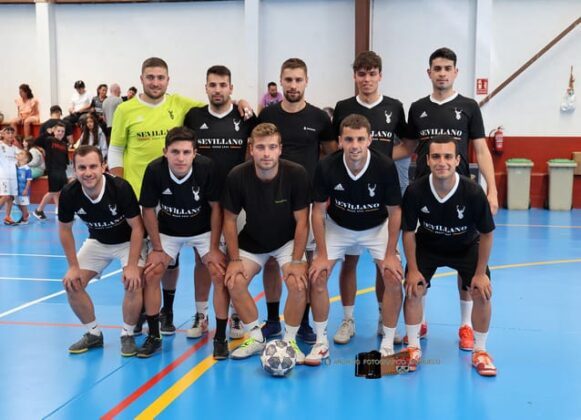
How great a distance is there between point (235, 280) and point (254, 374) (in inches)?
27.8

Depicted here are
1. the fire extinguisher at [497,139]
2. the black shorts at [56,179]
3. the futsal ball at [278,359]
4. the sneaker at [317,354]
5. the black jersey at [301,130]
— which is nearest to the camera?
the futsal ball at [278,359]

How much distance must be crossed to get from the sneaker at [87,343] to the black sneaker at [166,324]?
0.55m

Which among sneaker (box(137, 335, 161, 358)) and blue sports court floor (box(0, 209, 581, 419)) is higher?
sneaker (box(137, 335, 161, 358))

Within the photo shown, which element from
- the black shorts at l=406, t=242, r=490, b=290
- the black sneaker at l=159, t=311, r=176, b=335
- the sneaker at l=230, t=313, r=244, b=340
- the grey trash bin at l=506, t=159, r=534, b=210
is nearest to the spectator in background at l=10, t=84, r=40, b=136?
the grey trash bin at l=506, t=159, r=534, b=210

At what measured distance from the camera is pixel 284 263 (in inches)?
Result: 194

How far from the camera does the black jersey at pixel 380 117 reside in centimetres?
523

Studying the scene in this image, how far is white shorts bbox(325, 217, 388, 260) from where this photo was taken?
498 cm

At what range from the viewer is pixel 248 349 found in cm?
488

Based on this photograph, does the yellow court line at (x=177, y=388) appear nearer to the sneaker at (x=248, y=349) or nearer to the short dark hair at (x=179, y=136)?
the sneaker at (x=248, y=349)

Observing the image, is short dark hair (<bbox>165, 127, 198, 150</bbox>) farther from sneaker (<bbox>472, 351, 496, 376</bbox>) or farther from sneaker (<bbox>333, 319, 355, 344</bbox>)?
sneaker (<bbox>472, 351, 496, 376</bbox>)

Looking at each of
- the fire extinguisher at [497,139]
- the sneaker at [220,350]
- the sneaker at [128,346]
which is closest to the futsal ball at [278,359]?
the sneaker at [220,350]

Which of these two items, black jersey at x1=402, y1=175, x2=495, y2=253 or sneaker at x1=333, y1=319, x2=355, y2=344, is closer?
black jersey at x1=402, y1=175, x2=495, y2=253


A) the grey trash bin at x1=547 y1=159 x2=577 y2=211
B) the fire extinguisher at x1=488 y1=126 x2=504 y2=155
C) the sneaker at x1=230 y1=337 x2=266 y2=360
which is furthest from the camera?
the fire extinguisher at x1=488 y1=126 x2=504 y2=155

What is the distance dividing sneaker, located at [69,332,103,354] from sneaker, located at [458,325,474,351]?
287 centimetres
